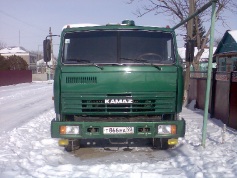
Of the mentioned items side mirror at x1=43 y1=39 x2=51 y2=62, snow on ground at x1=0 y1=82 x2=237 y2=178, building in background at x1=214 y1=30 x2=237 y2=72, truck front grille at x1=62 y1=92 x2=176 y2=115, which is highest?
building in background at x1=214 y1=30 x2=237 y2=72

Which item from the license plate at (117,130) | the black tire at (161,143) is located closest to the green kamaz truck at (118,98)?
the license plate at (117,130)

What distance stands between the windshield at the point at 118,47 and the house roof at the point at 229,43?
23.9 m

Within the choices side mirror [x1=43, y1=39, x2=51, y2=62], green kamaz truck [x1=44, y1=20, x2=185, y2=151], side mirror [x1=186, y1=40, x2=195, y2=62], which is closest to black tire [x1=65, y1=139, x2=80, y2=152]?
green kamaz truck [x1=44, y1=20, x2=185, y2=151]

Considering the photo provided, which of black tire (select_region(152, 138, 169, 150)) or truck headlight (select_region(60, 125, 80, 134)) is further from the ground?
truck headlight (select_region(60, 125, 80, 134))

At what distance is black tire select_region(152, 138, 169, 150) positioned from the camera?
251 inches

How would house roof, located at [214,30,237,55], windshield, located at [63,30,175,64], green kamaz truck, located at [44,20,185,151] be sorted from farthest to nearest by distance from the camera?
house roof, located at [214,30,237,55] → windshield, located at [63,30,175,64] → green kamaz truck, located at [44,20,185,151]

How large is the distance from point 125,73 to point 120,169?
167cm

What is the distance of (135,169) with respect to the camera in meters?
5.13

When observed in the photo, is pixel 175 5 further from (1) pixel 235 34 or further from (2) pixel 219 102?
(1) pixel 235 34

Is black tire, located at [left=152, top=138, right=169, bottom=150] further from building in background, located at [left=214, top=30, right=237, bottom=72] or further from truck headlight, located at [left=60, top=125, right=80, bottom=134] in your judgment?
building in background, located at [left=214, top=30, right=237, bottom=72]

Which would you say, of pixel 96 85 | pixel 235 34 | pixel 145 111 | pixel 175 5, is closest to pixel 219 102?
pixel 145 111

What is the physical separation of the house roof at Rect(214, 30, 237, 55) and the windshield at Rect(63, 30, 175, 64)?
2392 centimetres

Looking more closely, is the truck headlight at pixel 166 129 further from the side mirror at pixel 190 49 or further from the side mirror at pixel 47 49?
the side mirror at pixel 47 49

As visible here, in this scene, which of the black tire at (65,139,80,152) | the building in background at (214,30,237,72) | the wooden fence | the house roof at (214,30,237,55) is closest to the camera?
the black tire at (65,139,80,152)
